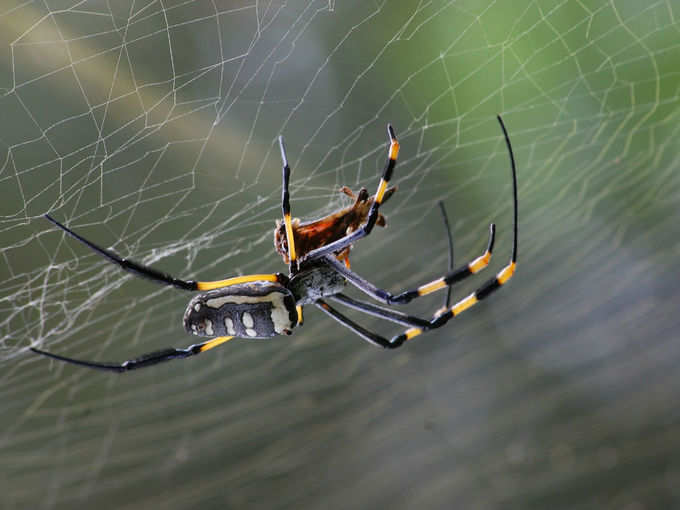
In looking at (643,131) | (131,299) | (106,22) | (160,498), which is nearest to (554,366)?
(643,131)

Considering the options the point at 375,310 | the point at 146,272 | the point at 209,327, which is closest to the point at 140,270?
the point at 146,272

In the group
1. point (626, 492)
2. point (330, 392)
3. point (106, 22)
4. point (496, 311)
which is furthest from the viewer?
point (626, 492)

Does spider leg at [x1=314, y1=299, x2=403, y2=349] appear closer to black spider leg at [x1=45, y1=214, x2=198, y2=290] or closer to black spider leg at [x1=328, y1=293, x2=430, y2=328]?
black spider leg at [x1=328, y1=293, x2=430, y2=328]

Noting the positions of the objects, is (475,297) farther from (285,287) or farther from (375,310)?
(285,287)

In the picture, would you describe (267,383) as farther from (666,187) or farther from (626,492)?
(626,492)

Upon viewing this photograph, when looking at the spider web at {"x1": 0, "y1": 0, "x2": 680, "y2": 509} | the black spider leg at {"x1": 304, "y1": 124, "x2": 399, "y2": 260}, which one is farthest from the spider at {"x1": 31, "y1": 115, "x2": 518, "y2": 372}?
the spider web at {"x1": 0, "y1": 0, "x2": 680, "y2": 509}

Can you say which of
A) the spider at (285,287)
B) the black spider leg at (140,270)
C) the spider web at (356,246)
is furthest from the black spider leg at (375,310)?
the black spider leg at (140,270)
